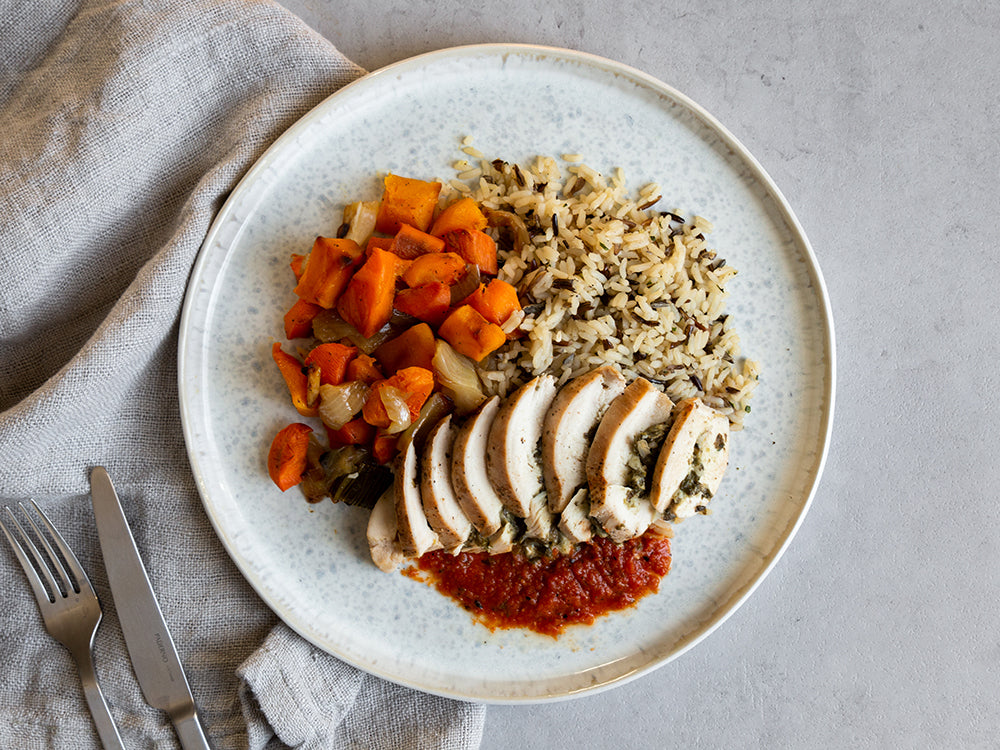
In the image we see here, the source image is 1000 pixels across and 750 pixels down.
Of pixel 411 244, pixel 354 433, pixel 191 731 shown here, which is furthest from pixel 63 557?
pixel 411 244

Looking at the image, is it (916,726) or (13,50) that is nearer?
(13,50)

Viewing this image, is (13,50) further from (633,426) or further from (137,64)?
(633,426)

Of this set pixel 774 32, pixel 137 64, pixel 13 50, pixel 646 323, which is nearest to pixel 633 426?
pixel 646 323

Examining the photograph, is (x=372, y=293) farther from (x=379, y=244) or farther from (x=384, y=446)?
(x=384, y=446)

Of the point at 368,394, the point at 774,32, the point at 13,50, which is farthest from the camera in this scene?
the point at 774,32

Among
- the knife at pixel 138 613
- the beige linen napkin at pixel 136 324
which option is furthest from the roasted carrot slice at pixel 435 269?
the knife at pixel 138 613

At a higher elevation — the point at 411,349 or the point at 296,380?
the point at 411,349
